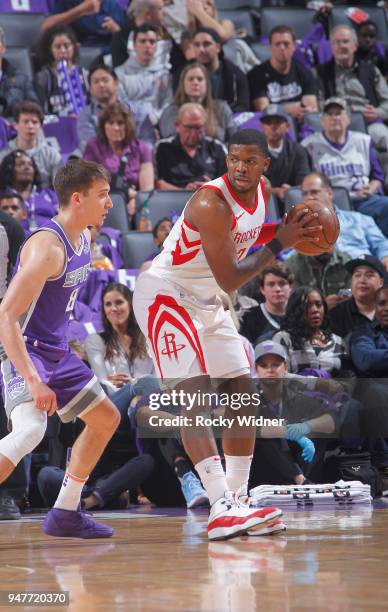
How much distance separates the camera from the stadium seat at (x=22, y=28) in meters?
10.9

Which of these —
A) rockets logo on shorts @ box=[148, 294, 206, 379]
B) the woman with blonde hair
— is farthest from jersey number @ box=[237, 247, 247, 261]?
the woman with blonde hair

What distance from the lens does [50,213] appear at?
331 inches

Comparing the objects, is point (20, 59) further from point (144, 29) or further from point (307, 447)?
point (307, 447)

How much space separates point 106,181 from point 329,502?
2.48 metres

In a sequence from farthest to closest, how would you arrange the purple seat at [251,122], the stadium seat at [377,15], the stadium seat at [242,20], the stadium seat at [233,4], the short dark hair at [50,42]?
the stadium seat at [233,4] < the stadium seat at [242,20] < the stadium seat at [377,15] < the short dark hair at [50,42] < the purple seat at [251,122]

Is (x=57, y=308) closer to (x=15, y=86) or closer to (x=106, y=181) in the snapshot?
(x=106, y=181)

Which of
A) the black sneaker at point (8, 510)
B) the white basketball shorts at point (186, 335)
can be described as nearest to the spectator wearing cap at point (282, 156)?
the black sneaker at point (8, 510)

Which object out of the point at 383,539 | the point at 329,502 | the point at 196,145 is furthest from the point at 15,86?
the point at 383,539

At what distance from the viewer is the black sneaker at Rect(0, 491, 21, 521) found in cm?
589

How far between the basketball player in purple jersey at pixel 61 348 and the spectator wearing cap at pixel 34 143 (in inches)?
165

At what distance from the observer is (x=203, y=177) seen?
30.9ft

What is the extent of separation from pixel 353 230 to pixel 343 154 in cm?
124

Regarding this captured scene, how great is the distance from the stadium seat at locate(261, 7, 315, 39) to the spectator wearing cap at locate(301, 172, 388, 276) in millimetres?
3351

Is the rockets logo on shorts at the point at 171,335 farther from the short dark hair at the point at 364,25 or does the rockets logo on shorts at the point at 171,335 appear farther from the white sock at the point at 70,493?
the short dark hair at the point at 364,25
